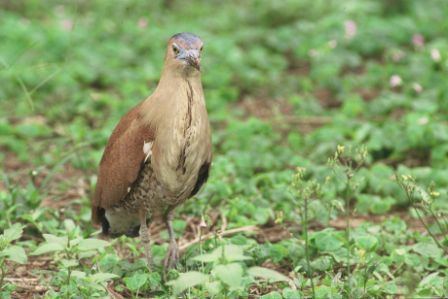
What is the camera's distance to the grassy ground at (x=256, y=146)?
4793mm

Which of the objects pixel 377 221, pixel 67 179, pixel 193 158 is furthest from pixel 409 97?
pixel 193 158

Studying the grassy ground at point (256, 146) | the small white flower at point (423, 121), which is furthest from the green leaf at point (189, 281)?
the small white flower at point (423, 121)

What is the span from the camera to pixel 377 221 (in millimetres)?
6344

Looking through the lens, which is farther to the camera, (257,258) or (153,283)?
(257,258)

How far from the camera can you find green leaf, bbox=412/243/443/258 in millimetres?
5105

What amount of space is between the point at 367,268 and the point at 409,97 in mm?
4062

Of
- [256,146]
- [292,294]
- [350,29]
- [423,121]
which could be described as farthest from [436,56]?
[292,294]

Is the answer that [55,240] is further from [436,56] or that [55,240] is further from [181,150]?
[436,56]

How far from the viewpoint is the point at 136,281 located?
4773mm

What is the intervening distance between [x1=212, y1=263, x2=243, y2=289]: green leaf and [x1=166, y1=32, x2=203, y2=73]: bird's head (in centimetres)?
168

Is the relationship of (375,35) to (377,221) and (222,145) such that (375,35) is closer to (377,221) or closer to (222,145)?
(222,145)

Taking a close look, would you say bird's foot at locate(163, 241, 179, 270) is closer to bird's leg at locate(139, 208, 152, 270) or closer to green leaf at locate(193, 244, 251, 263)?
bird's leg at locate(139, 208, 152, 270)

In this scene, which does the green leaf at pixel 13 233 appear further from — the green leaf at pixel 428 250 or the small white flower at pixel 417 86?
the small white flower at pixel 417 86

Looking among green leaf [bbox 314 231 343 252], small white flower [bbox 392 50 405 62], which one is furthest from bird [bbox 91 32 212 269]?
small white flower [bbox 392 50 405 62]
